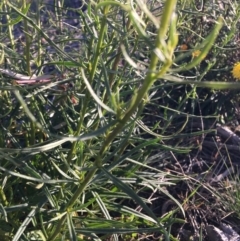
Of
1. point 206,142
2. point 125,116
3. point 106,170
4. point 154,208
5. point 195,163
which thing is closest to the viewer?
point 125,116

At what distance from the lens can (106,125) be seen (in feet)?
3.21

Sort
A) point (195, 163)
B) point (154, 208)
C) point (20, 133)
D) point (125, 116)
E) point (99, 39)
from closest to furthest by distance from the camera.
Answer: point (125, 116) < point (99, 39) < point (20, 133) < point (154, 208) < point (195, 163)

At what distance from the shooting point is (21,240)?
153cm

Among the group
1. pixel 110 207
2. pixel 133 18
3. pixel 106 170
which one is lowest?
pixel 110 207

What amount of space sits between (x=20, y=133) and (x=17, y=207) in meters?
0.35

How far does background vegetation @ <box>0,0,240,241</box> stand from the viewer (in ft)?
3.37

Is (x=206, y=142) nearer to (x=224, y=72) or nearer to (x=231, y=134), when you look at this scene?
(x=231, y=134)

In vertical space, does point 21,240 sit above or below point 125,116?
below

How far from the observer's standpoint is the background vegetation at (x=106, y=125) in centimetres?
103

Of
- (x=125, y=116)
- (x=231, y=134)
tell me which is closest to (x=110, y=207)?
(x=125, y=116)

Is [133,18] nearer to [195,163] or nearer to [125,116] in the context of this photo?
[125,116]

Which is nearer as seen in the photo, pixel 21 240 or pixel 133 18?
pixel 133 18

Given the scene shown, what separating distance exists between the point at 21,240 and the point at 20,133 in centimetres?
37

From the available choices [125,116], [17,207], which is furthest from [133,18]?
[17,207]
